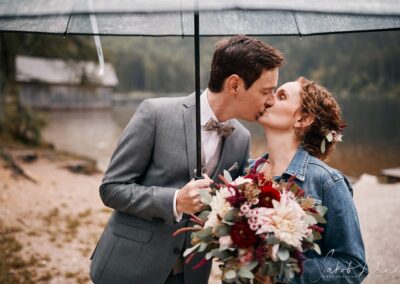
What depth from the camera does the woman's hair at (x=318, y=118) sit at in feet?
8.95

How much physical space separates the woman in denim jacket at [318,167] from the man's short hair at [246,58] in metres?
0.22

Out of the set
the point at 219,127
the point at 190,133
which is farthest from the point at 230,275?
the point at 219,127

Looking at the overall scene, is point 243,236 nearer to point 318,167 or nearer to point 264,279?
point 264,279

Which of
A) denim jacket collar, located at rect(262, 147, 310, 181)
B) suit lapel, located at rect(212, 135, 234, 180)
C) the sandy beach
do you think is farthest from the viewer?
the sandy beach

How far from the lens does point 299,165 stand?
264 centimetres

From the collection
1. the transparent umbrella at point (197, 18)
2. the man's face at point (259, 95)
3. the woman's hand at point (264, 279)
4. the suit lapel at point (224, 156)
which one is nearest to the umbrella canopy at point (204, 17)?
the transparent umbrella at point (197, 18)

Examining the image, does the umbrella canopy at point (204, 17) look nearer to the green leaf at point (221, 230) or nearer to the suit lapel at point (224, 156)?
the suit lapel at point (224, 156)

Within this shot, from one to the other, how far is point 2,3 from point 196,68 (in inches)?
46.3

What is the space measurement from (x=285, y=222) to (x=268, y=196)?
158mm

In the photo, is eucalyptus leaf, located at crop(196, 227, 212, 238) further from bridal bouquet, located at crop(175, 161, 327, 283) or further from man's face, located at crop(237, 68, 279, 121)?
man's face, located at crop(237, 68, 279, 121)

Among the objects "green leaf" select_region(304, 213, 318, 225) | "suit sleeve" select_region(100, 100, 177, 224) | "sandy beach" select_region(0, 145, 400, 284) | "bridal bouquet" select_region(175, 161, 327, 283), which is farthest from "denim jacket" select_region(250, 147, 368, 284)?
"sandy beach" select_region(0, 145, 400, 284)

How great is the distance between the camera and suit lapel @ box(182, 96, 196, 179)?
2.73 metres

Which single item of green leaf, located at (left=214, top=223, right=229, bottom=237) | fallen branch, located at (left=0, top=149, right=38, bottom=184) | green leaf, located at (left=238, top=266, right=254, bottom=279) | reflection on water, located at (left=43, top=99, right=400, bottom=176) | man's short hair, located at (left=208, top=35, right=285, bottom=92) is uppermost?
man's short hair, located at (left=208, top=35, right=285, bottom=92)

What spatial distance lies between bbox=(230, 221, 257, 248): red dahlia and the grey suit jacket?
0.85 metres
